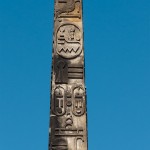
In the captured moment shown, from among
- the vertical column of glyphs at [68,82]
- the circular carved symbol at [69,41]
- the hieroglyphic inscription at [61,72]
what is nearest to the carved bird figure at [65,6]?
the vertical column of glyphs at [68,82]

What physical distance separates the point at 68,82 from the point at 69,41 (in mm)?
850

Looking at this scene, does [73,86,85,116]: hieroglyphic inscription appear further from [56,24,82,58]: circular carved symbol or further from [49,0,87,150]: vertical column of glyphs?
[56,24,82,58]: circular carved symbol

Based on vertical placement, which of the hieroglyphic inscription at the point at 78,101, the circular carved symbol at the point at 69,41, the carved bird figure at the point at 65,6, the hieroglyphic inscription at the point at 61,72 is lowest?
the hieroglyphic inscription at the point at 78,101

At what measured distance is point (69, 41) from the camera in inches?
436

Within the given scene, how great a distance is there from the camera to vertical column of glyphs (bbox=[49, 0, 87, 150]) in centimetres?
1030

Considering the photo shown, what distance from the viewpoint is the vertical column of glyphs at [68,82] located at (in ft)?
33.8

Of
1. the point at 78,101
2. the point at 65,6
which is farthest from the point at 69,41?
the point at 78,101

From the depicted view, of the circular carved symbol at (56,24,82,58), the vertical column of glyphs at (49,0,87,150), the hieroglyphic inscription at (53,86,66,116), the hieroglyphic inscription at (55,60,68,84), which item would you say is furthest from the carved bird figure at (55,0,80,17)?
the hieroglyphic inscription at (53,86,66,116)

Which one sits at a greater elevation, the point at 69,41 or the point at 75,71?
the point at 69,41

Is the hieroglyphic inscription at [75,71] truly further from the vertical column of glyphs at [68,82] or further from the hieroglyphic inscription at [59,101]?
the hieroglyphic inscription at [59,101]

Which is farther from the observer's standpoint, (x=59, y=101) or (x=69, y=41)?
(x=69, y=41)

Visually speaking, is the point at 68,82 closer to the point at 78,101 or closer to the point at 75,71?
the point at 75,71

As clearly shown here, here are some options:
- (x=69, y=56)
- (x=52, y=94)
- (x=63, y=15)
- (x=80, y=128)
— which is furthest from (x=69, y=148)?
(x=63, y=15)

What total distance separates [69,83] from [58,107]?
56 centimetres
